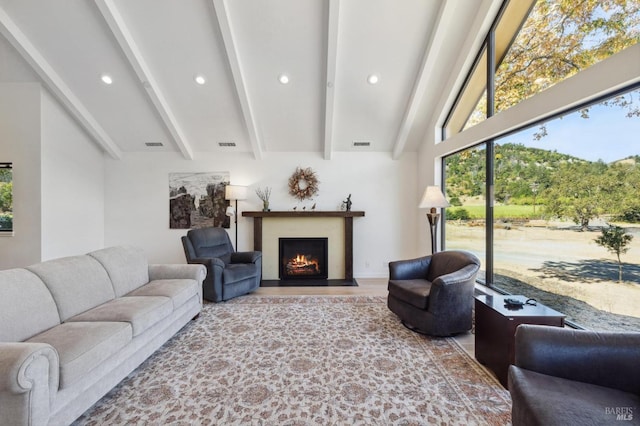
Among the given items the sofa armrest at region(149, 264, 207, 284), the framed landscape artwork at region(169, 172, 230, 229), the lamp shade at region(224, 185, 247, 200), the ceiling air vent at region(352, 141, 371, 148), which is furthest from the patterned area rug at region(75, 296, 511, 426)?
the ceiling air vent at region(352, 141, 371, 148)

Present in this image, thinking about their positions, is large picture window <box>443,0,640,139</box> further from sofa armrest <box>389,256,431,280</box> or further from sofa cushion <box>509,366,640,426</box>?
sofa cushion <box>509,366,640,426</box>

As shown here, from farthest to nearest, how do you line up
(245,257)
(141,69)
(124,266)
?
(245,257) < (141,69) < (124,266)

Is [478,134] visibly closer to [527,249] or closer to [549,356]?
[527,249]

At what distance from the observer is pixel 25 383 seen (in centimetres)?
133

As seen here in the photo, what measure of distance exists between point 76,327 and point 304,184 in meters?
3.95

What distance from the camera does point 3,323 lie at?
176 centimetres

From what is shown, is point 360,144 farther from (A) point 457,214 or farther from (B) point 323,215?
(A) point 457,214

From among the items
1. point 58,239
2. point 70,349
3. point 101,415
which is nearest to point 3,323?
point 70,349

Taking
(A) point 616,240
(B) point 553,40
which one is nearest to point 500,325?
(A) point 616,240

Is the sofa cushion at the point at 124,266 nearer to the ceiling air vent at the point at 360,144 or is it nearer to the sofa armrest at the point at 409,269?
the sofa armrest at the point at 409,269

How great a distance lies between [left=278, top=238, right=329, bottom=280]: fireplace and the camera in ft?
17.3

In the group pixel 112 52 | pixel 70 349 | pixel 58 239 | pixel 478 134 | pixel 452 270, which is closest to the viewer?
pixel 70 349

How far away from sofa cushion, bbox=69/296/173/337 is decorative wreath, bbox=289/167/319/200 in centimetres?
318

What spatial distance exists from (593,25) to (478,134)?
1.37 metres
